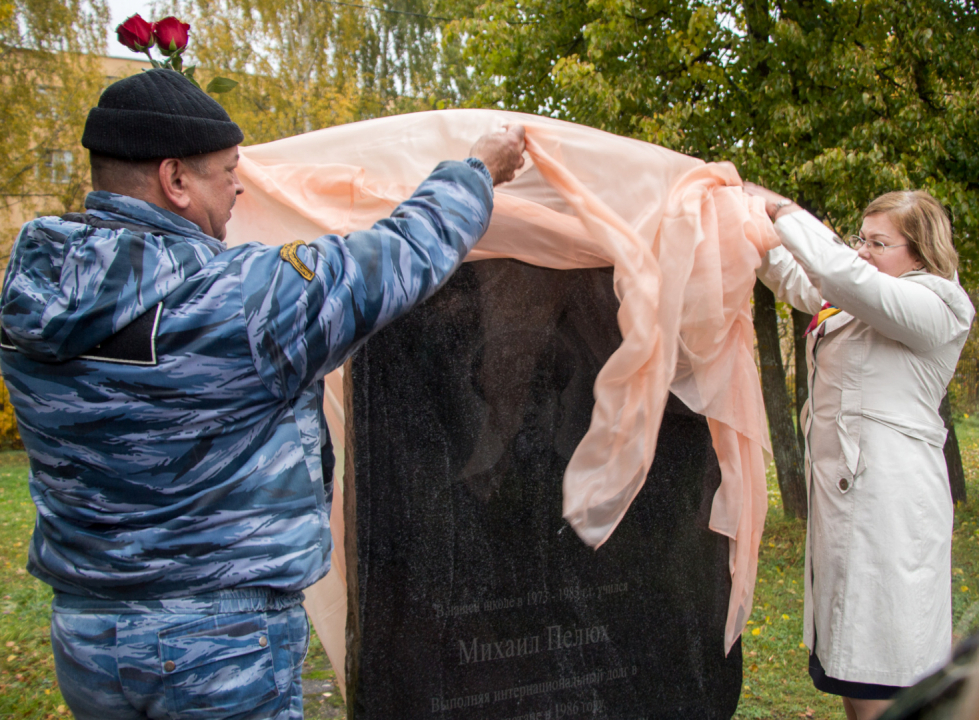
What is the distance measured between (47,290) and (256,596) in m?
0.68

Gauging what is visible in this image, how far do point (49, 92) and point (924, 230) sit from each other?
1409cm

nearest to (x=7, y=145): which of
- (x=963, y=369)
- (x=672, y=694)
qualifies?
(x=672, y=694)

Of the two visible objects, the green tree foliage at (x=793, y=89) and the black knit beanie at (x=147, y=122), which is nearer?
the black knit beanie at (x=147, y=122)

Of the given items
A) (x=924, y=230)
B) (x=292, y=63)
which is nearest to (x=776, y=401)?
(x=924, y=230)

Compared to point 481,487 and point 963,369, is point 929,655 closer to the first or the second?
point 481,487

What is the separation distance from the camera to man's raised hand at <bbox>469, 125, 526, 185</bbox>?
188 cm

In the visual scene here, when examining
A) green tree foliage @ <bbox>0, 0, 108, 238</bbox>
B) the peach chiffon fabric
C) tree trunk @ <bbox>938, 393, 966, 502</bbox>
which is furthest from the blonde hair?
green tree foliage @ <bbox>0, 0, 108, 238</bbox>

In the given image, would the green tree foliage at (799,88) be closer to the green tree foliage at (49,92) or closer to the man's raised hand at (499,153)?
the man's raised hand at (499,153)

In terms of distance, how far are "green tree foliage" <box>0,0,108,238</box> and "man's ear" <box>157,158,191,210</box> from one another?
12.1m

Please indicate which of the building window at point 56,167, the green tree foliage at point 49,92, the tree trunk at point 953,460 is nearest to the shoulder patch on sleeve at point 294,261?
the tree trunk at point 953,460

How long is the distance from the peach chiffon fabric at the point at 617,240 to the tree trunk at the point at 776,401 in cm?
495

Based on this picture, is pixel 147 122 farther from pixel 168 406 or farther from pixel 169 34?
pixel 169 34

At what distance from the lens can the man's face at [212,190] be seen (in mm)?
1573

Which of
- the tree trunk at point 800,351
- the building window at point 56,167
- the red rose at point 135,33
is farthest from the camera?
the building window at point 56,167
